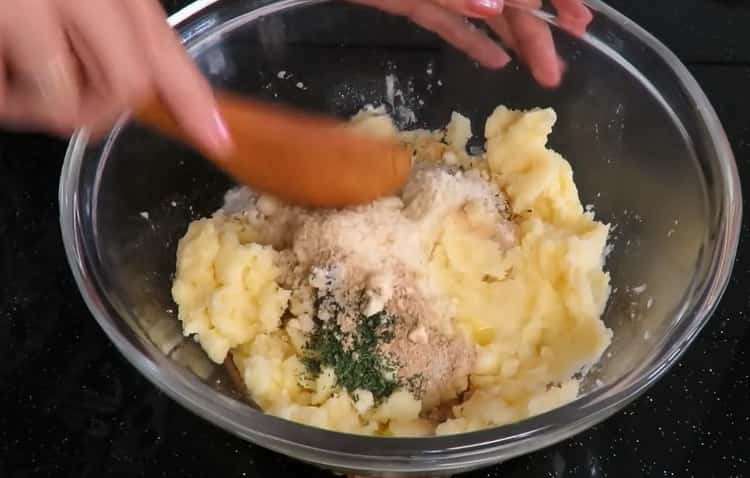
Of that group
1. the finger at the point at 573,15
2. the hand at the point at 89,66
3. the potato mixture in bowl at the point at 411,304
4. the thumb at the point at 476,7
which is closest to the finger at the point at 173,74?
the hand at the point at 89,66

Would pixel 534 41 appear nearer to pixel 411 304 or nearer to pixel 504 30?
pixel 504 30

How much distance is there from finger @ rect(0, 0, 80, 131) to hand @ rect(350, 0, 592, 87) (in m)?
0.45

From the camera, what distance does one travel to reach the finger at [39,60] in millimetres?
679

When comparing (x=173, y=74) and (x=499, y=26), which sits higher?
(x=173, y=74)

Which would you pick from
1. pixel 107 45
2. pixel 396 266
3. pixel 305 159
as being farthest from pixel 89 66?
pixel 396 266

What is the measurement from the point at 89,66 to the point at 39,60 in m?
0.05

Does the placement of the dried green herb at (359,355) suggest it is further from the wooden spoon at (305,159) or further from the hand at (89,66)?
the hand at (89,66)

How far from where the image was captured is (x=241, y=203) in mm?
1034

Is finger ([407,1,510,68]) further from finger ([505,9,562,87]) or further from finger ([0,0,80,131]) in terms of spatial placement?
finger ([0,0,80,131])

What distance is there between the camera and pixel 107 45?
27.5 inches

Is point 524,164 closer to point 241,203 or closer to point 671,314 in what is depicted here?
point 671,314

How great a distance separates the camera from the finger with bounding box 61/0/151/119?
70cm

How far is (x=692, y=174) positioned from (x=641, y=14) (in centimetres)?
42

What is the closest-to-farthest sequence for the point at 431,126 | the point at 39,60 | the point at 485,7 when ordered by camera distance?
the point at 39,60 → the point at 485,7 → the point at 431,126
